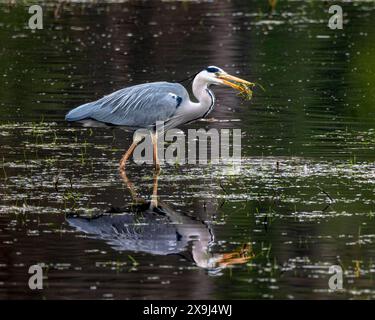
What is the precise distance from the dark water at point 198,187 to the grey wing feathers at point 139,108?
0.53m

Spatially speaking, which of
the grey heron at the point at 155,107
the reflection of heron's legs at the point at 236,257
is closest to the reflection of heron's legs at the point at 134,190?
the grey heron at the point at 155,107

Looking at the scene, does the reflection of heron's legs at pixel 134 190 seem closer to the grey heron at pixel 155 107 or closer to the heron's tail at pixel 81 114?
the grey heron at pixel 155 107

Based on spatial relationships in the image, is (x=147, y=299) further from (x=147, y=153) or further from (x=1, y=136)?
(x=1, y=136)

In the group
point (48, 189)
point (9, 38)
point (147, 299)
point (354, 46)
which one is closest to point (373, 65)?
point (354, 46)

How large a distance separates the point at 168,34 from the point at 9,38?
3.56 m

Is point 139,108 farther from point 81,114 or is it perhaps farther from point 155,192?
point 155,192

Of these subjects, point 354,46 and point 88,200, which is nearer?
point 88,200

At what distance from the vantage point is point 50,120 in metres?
16.8

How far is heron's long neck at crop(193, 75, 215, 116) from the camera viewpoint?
13.7m

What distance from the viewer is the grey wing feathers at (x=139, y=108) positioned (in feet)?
44.8

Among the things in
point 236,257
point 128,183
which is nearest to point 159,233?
point 236,257

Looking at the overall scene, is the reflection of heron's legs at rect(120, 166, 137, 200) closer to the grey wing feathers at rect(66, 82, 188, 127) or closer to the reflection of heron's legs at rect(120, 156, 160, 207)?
the reflection of heron's legs at rect(120, 156, 160, 207)

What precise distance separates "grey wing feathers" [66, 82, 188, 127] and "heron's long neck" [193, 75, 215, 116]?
6.1 inches
